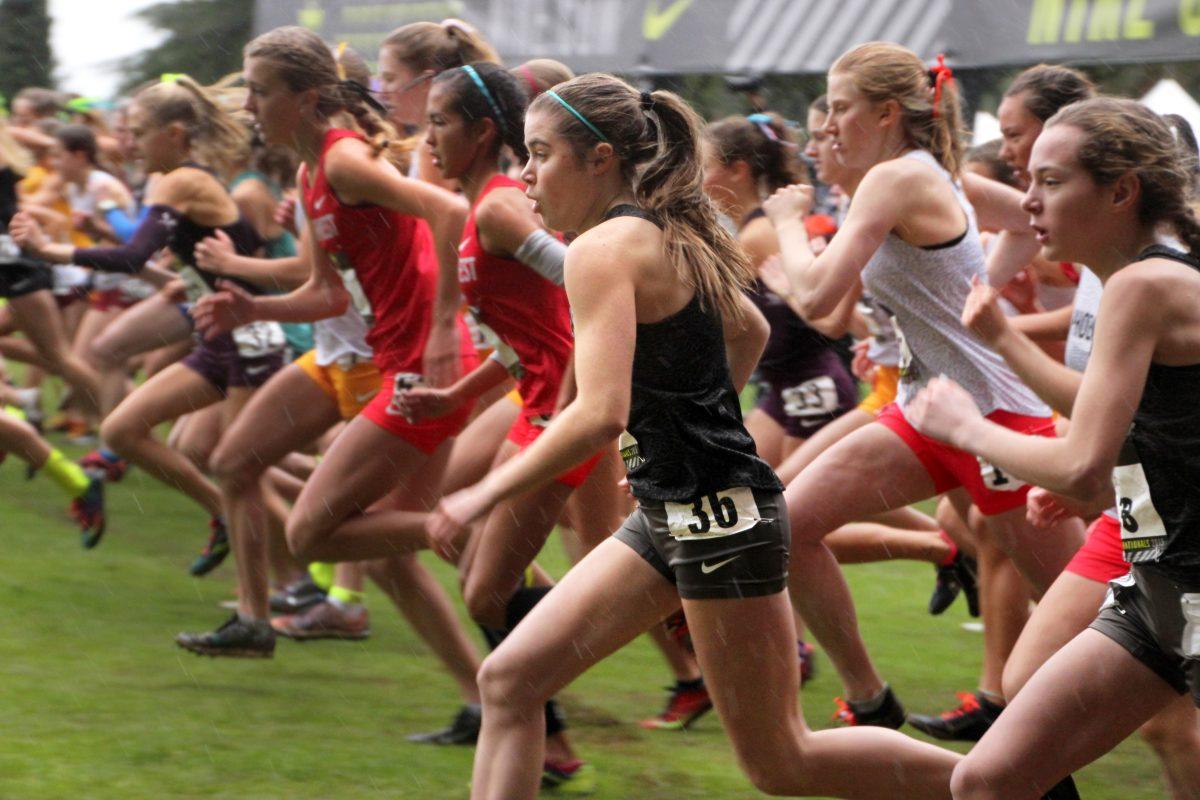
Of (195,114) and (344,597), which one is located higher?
(195,114)

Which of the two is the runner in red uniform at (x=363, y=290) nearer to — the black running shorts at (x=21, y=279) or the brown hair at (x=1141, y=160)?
the brown hair at (x=1141, y=160)

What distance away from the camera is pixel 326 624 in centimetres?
678

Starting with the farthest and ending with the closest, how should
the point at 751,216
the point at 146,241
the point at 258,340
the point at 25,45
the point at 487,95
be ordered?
the point at 25,45 < the point at 258,340 < the point at 146,241 < the point at 751,216 < the point at 487,95

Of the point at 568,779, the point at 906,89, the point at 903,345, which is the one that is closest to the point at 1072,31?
the point at 906,89

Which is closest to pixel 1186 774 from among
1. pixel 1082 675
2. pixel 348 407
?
pixel 1082 675

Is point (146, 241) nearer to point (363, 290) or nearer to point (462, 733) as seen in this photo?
point (363, 290)

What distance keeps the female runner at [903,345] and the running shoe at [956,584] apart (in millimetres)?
1727

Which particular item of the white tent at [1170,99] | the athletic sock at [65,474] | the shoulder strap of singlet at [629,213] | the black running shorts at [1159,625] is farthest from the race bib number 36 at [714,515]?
the athletic sock at [65,474]

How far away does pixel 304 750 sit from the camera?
513 centimetres

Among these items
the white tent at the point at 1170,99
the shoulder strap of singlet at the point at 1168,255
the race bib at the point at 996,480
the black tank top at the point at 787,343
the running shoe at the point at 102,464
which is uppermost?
the shoulder strap of singlet at the point at 1168,255

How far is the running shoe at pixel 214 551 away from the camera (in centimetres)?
773

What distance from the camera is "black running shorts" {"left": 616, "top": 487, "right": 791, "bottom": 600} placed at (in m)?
3.52

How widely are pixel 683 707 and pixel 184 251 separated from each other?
3.01m

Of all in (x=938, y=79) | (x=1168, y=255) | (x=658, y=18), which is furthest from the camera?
(x=658, y=18)
